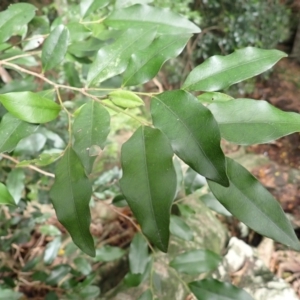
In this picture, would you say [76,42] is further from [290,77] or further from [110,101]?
[290,77]

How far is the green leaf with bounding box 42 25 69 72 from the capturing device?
0.67 metres

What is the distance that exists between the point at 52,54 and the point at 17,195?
42cm

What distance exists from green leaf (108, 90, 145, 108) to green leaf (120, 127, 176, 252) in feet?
0.34

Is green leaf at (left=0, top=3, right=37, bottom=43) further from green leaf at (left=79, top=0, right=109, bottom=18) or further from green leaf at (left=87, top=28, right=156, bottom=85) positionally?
green leaf at (left=87, top=28, right=156, bottom=85)

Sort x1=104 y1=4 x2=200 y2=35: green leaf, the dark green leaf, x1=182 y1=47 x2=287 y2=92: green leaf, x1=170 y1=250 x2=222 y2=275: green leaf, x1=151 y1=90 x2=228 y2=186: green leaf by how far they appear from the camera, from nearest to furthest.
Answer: x1=151 y1=90 x2=228 y2=186: green leaf
x1=182 y1=47 x2=287 y2=92: green leaf
x1=104 y1=4 x2=200 y2=35: green leaf
x1=170 y1=250 x2=222 y2=275: green leaf
the dark green leaf

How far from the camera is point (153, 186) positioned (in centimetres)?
44

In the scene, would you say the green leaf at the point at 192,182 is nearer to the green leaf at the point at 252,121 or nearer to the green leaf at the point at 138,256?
the green leaf at the point at 138,256

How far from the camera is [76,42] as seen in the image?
807mm

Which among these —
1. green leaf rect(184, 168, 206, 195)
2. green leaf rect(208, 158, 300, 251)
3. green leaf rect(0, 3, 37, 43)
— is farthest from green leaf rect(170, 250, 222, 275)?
green leaf rect(0, 3, 37, 43)

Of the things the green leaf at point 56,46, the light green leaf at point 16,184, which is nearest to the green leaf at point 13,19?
the green leaf at point 56,46

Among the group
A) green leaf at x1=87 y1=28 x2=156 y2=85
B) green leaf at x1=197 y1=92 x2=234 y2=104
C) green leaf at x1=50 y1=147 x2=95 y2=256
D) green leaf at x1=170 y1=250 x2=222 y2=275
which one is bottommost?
green leaf at x1=170 y1=250 x2=222 y2=275

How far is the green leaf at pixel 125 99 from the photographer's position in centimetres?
54

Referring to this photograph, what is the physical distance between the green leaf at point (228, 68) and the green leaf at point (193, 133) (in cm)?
8

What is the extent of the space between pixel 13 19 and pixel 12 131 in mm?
314
